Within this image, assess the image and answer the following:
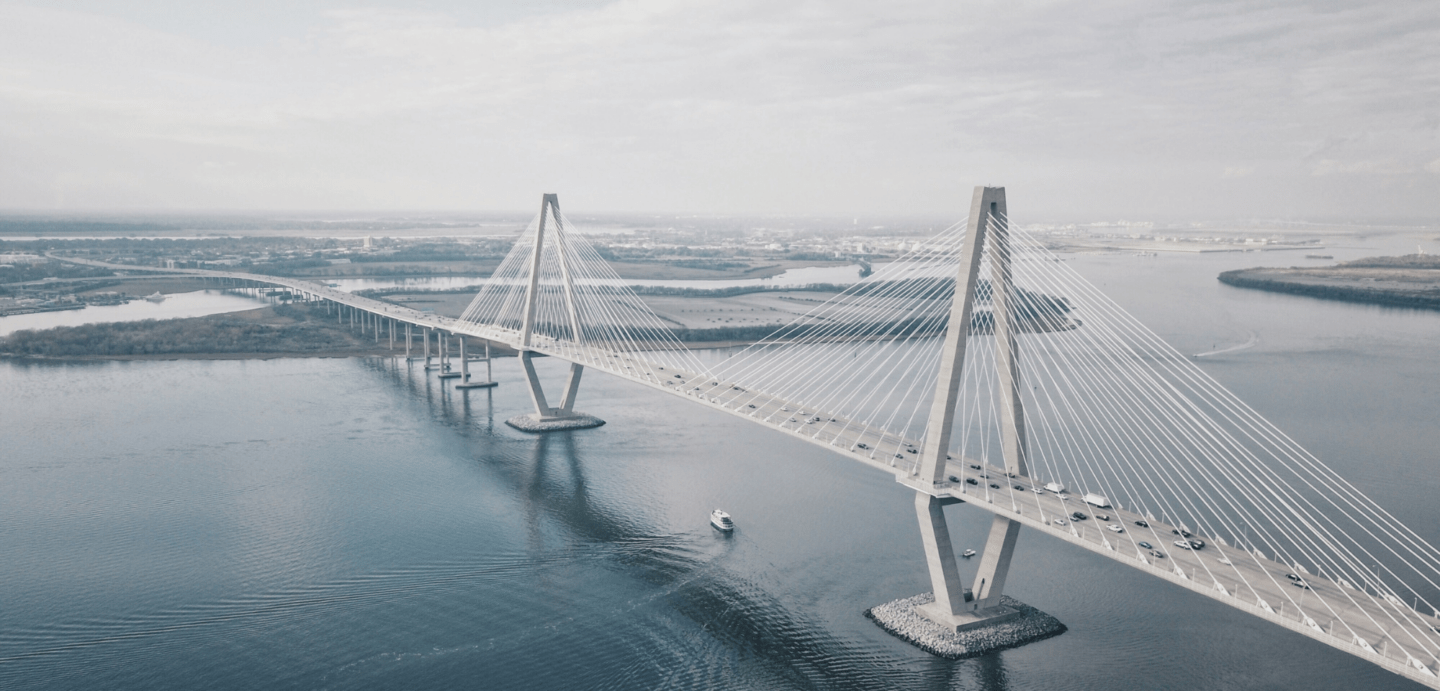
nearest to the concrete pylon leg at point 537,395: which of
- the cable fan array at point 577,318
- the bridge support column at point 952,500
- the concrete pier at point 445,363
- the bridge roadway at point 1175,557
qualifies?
the cable fan array at point 577,318

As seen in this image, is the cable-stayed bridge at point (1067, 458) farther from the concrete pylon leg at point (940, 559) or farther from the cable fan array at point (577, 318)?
the cable fan array at point (577, 318)

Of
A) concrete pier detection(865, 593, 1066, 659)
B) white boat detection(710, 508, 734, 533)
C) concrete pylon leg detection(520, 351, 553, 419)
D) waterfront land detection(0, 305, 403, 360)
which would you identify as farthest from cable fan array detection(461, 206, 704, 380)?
concrete pier detection(865, 593, 1066, 659)

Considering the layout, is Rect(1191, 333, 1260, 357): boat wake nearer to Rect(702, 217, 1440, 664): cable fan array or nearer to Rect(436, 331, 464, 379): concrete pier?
Rect(702, 217, 1440, 664): cable fan array

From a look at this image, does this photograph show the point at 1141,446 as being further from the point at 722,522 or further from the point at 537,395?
the point at 537,395

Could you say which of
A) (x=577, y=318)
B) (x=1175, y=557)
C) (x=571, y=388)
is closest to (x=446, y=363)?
(x=571, y=388)

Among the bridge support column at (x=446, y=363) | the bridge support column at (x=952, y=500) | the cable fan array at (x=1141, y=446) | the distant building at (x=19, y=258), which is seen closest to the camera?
the bridge support column at (x=952, y=500)

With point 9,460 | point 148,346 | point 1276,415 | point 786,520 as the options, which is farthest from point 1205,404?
point 148,346

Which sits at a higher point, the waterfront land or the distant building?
the distant building
